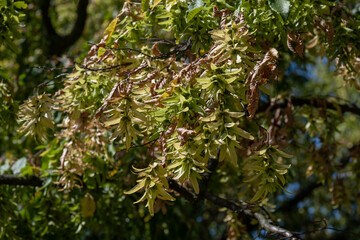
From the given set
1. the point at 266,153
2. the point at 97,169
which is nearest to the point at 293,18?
the point at 266,153

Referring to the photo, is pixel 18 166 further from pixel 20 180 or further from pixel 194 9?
pixel 194 9

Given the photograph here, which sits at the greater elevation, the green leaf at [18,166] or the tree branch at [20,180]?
the tree branch at [20,180]

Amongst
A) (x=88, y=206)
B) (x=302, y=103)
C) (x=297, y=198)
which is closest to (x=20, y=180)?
(x=88, y=206)

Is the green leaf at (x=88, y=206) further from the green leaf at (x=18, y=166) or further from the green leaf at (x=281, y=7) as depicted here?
the green leaf at (x=281, y=7)

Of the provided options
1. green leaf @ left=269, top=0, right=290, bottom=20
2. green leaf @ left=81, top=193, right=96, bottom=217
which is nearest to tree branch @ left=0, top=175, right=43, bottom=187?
green leaf @ left=81, top=193, right=96, bottom=217

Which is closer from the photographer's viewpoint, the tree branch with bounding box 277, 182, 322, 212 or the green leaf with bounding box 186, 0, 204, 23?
the green leaf with bounding box 186, 0, 204, 23

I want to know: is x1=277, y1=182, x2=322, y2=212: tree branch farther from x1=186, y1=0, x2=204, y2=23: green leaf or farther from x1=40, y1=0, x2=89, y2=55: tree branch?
x1=186, y1=0, x2=204, y2=23: green leaf

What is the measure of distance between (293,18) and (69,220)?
7.68ft

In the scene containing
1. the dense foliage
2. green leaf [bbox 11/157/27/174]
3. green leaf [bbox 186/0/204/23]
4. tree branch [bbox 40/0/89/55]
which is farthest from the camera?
tree branch [bbox 40/0/89/55]

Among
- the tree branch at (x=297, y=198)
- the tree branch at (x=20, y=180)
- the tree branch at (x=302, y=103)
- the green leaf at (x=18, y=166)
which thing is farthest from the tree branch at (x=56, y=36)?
the tree branch at (x=297, y=198)

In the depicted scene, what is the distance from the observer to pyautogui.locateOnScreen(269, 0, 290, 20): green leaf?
1704 mm

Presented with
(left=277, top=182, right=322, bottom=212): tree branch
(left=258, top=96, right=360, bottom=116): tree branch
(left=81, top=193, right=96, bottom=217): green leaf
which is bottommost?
(left=277, top=182, right=322, bottom=212): tree branch

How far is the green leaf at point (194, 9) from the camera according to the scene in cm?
180

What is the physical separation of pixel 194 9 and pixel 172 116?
18.9 inches
